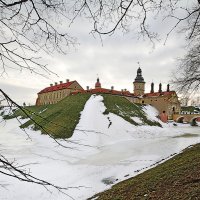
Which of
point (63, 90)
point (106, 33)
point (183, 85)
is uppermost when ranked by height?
point (63, 90)

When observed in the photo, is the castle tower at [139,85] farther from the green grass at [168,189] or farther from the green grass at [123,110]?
the green grass at [168,189]

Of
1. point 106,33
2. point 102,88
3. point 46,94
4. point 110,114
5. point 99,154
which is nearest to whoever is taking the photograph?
point 106,33

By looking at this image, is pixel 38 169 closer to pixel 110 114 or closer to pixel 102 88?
pixel 110 114

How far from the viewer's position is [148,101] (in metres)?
101

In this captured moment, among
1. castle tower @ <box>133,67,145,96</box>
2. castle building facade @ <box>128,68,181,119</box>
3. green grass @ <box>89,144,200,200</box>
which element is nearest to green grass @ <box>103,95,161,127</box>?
castle building facade @ <box>128,68,181,119</box>

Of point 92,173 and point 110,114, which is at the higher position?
point 110,114

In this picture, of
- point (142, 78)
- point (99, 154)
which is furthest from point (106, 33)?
point (142, 78)

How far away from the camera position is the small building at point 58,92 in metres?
103

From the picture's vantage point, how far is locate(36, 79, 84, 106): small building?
103 m

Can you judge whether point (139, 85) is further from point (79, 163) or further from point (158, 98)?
point (79, 163)

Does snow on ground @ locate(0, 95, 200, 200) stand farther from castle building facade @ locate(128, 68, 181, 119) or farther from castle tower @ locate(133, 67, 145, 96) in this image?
castle tower @ locate(133, 67, 145, 96)

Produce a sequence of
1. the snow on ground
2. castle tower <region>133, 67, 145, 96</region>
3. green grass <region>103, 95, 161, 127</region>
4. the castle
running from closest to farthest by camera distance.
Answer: the snow on ground, green grass <region>103, 95, 161, 127</region>, the castle, castle tower <region>133, 67, 145, 96</region>

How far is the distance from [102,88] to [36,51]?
99.8 meters

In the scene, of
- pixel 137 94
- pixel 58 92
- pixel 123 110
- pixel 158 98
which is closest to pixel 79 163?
pixel 123 110
